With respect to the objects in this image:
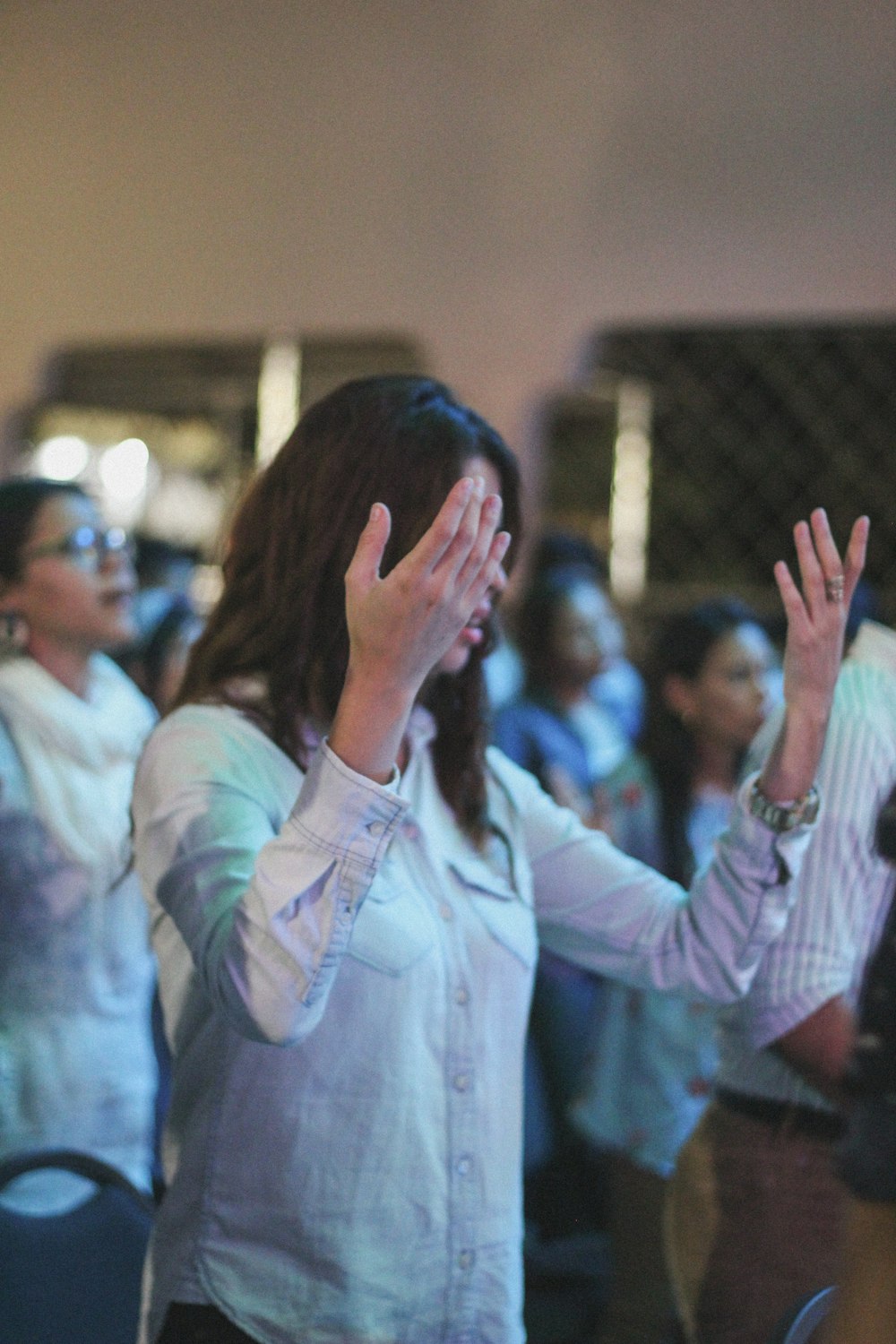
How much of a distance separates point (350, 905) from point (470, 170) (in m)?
4.34

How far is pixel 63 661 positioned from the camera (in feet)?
7.62

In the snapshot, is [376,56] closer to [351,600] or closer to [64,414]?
[64,414]

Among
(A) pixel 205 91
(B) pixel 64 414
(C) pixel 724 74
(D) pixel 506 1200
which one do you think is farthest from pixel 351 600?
(B) pixel 64 414

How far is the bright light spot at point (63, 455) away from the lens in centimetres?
561

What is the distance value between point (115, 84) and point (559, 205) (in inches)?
57.0

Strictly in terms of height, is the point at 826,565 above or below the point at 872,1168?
above

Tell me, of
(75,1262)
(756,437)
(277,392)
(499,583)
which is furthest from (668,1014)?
(277,392)

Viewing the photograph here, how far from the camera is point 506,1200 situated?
47.2 inches

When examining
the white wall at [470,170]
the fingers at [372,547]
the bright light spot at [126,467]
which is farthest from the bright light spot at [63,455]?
the fingers at [372,547]

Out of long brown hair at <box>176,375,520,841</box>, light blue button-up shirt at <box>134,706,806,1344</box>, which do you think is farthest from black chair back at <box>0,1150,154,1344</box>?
long brown hair at <box>176,375,520,841</box>

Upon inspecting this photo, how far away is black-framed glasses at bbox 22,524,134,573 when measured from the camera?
7.46 feet

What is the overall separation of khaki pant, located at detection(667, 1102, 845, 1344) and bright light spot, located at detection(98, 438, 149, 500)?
4.41 m

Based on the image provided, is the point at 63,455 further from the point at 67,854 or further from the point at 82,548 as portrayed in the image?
the point at 67,854

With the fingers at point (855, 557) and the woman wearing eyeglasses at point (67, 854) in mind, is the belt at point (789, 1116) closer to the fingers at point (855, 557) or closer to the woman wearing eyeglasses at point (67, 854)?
the fingers at point (855, 557)
